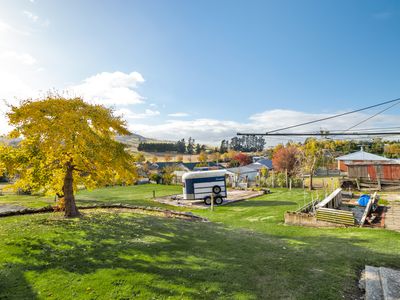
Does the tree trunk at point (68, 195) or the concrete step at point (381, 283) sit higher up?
the tree trunk at point (68, 195)

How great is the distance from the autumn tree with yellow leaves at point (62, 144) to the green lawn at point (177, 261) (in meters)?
2.59

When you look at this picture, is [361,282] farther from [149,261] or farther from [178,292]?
[149,261]

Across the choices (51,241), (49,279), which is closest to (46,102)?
(51,241)

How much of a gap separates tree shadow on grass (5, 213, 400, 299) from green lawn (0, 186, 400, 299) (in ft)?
0.08

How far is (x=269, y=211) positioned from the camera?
59.6 ft

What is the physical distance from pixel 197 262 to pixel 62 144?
27.8ft

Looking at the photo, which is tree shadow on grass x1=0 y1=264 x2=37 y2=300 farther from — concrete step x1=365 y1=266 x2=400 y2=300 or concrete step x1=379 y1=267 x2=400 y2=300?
concrete step x1=379 y1=267 x2=400 y2=300

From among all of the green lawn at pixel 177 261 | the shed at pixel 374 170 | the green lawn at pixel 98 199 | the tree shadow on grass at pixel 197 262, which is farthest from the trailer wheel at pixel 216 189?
the shed at pixel 374 170

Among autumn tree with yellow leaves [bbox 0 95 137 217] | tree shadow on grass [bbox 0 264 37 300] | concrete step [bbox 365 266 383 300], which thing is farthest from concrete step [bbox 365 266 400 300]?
autumn tree with yellow leaves [bbox 0 95 137 217]

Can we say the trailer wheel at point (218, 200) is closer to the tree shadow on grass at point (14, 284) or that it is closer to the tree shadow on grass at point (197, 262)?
the tree shadow on grass at point (197, 262)

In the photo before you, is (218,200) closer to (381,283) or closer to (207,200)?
(207,200)

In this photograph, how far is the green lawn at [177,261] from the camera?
5.55 meters

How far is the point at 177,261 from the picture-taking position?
720 centimetres

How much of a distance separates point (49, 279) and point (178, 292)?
3196 millimetres
